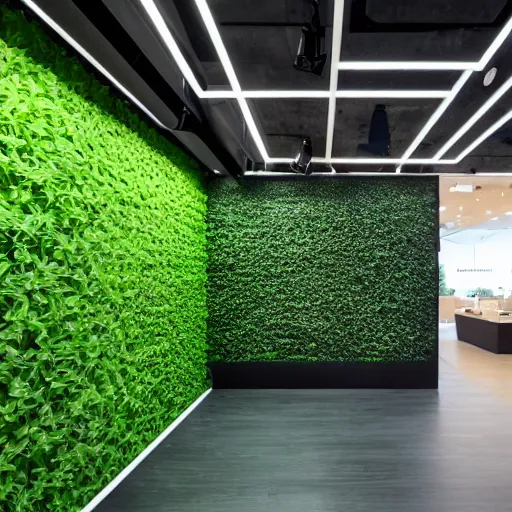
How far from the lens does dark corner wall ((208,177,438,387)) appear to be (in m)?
6.16

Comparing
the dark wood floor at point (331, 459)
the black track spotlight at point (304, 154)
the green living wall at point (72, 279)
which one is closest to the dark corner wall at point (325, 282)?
the dark wood floor at point (331, 459)

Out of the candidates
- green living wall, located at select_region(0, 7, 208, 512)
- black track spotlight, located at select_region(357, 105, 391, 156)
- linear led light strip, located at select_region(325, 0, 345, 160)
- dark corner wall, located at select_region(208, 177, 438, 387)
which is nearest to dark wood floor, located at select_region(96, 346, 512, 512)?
green living wall, located at select_region(0, 7, 208, 512)

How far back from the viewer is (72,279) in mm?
2695

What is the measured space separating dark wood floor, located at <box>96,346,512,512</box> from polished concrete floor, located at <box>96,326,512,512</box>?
0.01 meters

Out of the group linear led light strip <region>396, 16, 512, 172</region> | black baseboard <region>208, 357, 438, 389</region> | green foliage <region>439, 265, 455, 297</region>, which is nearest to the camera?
linear led light strip <region>396, 16, 512, 172</region>

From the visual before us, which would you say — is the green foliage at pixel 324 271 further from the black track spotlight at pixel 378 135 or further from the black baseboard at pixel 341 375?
the black track spotlight at pixel 378 135

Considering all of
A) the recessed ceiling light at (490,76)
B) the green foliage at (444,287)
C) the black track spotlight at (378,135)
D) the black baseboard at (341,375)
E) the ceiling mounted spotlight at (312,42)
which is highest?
the recessed ceiling light at (490,76)

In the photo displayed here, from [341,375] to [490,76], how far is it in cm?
424

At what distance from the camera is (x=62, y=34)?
102 inches

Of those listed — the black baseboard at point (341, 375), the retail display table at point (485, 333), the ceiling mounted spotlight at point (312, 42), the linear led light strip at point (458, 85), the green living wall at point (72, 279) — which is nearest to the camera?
the green living wall at point (72, 279)

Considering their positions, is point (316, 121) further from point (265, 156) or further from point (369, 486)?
point (369, 486)

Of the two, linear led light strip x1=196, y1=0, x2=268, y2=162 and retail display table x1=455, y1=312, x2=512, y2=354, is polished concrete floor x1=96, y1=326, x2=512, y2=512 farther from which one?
retail display table x1=455, y1=312, x2=512, y2=354

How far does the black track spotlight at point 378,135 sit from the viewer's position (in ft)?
13.8

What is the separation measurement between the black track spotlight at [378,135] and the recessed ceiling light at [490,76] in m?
0.89
